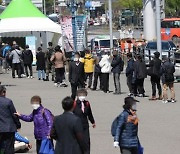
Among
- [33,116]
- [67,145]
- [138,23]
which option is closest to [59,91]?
[33,116]

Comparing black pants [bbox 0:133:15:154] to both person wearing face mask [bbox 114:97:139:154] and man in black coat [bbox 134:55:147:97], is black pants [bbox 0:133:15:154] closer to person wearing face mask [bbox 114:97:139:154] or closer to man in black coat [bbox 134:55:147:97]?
person wearing face mask [bbox 114:97:139:154]

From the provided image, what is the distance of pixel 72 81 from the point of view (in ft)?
72.9

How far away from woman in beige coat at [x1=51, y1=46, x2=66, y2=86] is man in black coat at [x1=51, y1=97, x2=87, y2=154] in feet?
57.8

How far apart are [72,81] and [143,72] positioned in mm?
3349

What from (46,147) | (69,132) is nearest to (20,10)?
(46,147)

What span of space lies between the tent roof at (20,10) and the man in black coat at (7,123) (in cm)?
2292

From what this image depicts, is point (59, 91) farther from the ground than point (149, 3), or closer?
closer

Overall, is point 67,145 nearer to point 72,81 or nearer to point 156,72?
point 72,81

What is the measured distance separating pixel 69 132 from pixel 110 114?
1049cm

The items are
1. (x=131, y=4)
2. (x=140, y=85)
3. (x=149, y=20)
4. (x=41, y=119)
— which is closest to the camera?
(x=41, y=119)

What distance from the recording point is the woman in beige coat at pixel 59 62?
90.5 ft

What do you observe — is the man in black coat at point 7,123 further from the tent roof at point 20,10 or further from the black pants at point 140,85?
the tent roof at point 20,10

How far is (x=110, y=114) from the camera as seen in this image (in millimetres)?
20266

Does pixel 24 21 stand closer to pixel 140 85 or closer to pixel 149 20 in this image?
pixel 140 85
